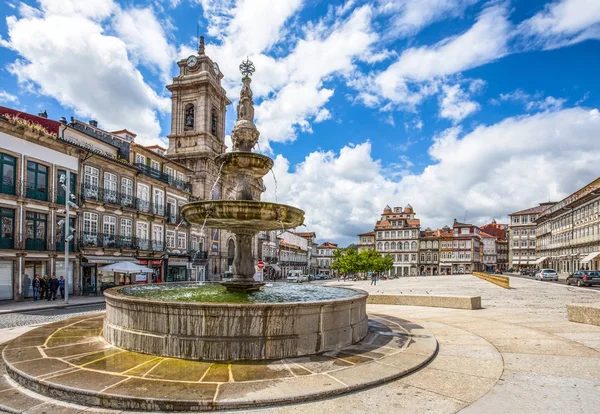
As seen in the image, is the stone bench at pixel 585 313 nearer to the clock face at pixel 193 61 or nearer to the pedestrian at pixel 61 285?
the pedestrian at pixel 61 285

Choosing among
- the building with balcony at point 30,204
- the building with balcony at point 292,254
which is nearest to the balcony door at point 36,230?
the building with balcony at point 30,204

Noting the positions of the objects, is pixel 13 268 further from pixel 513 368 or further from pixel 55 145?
pixel 513 368

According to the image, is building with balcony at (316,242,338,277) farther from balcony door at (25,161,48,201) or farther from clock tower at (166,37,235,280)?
balcony door at (25,161,48,201)

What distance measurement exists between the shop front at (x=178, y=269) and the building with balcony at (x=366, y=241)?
66.4 m

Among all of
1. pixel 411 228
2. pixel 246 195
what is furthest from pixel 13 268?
pixel 411 228

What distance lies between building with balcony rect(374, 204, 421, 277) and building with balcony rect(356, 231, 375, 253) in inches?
147

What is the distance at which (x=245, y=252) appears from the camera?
949 centimetres

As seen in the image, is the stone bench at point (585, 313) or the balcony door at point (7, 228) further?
the balcony door at point (7, 228)

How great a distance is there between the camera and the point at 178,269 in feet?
128

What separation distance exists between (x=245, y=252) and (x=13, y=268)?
65.2 ft

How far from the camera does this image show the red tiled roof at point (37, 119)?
25367 millimetres

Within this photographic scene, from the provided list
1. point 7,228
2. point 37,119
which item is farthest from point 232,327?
point 37,119

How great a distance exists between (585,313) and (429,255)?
89.0 meters

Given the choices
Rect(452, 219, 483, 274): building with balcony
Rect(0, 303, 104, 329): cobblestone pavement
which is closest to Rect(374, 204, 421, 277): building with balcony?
Rect(452, 219, 483, 274): building with balcony
